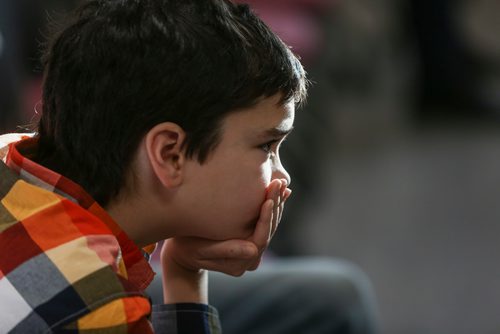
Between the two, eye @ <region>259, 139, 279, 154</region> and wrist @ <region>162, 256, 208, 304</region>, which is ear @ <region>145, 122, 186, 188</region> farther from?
wrist @ <region>162, 256, 208, 304</region>

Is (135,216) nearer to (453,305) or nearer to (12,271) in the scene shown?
(12,271)

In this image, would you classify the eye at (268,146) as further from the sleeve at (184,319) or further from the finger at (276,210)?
the sleeve at (184,319)

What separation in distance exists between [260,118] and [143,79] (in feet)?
0.40

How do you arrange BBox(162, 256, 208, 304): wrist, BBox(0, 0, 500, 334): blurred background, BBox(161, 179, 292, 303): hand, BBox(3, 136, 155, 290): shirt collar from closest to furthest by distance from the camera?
1. BBox(3, 136, 155, 290): shirt collar
2. BBox(161, 179, 292, 303): hand
3. BBox(162, 256, 208, 304): wrist
4. BBox(0, 0, 500, 334): blurred background

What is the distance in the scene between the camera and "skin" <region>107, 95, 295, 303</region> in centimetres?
100

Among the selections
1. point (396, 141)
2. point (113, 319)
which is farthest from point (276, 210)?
point (396, 141)

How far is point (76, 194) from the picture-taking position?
3.17 feet

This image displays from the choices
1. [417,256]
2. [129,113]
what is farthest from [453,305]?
[129,113]

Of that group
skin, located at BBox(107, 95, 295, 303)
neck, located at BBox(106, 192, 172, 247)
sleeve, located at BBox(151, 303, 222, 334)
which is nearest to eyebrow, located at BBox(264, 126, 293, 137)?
skin, located at BBox(107, 95, 295, 303)

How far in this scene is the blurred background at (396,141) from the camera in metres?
2.60

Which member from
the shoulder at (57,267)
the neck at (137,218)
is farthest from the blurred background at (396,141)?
the shoulder at (57,267)

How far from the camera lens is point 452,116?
3820mm

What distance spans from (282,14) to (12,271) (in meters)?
2.25

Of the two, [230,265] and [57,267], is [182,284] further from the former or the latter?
[57,267]
